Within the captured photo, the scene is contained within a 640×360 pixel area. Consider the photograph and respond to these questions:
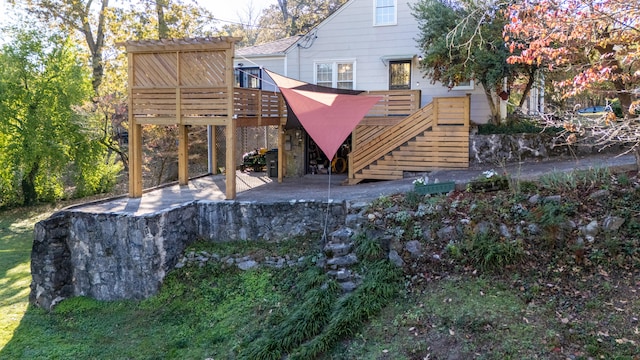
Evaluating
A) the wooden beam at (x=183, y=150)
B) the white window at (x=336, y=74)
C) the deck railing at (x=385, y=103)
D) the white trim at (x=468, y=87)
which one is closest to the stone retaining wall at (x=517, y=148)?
the deck railing at (x=385, y=103)

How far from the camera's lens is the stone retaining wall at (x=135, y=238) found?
28.5 feet

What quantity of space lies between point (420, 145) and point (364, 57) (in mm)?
4343

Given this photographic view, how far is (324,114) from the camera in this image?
362 inches

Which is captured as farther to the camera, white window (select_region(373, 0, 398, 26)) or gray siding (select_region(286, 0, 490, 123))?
white window (select_region(373, 0, 398, 26))

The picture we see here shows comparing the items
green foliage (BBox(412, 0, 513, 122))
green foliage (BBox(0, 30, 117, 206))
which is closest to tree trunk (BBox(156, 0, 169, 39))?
green foliage (BBox(0, 30, 117, 206))

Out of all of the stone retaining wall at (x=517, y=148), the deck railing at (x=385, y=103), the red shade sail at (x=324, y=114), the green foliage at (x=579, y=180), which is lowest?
the green foliage at (x=579, y=180)

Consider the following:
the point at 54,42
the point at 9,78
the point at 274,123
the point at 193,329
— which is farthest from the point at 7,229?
the point at 193,329

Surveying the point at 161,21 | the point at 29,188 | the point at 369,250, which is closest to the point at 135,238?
the point at 369,250

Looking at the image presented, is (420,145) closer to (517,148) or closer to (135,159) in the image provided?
(517,148)

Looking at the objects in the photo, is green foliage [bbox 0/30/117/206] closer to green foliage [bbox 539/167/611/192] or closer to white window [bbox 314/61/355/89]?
white window [bbox 314/61/355/89]

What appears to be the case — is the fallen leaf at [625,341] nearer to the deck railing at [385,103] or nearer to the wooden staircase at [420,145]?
the wooden staircase at [420,145]

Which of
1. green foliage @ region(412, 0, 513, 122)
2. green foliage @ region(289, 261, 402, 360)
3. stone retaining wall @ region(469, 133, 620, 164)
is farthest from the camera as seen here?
stone retaining wall @ region(469, 133, 620, 164)

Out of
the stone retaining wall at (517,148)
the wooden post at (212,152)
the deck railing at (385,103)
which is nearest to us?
the stone retaining wall at (517,148)

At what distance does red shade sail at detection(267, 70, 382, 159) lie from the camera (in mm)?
8992
